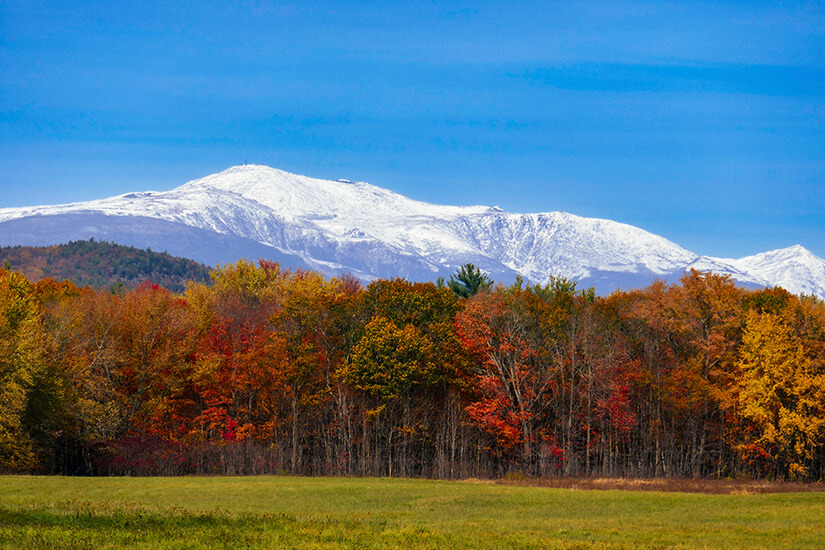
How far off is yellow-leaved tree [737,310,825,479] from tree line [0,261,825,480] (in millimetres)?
192

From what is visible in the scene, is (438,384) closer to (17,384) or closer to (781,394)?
(781,394)

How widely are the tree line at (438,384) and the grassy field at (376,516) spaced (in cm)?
1574

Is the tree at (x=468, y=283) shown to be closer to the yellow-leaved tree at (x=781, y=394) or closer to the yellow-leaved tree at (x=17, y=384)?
the yellow-leaved tree at (x=781, y=394)

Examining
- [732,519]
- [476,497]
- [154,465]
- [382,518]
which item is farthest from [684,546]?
[154,465]

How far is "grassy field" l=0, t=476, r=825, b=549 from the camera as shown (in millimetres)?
24659

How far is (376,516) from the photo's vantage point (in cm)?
3541

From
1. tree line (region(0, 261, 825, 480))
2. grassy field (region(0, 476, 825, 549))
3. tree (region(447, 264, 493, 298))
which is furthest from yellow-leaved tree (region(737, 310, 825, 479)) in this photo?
tree (region(447, 264, 493, 298))

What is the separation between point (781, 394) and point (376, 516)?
45910mm

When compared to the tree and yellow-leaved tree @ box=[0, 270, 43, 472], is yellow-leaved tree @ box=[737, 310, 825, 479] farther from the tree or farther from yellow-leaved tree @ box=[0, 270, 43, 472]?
yellow-leaved tree @ box=[0, 270, 43, 472]

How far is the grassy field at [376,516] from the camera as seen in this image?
24659mm

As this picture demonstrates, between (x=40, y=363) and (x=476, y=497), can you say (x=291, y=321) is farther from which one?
(x=476, y=497)

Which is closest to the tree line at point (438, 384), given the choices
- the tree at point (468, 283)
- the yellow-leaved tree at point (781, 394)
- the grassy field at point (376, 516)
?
the yellow-leaved tree at point (781, 394)

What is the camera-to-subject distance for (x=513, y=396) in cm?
7388

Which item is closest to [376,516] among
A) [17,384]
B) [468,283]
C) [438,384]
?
[17,384]
